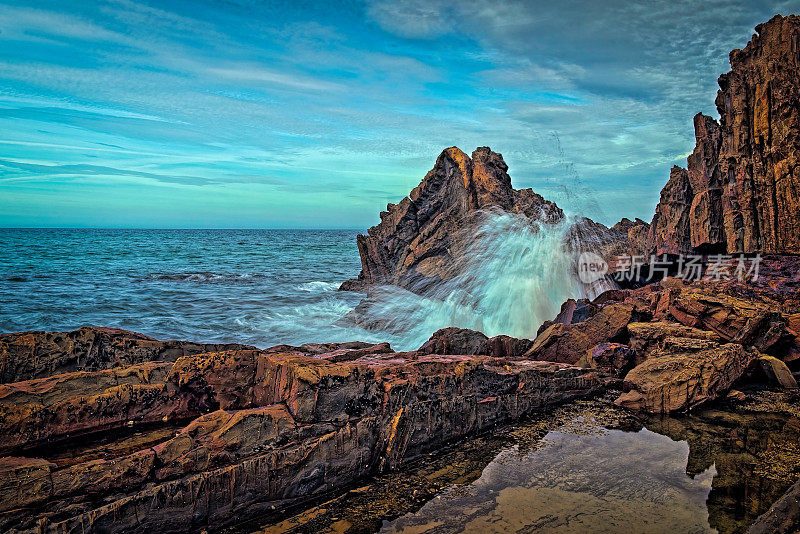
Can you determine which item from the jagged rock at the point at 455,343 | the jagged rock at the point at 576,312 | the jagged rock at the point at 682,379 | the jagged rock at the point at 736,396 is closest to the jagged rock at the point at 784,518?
the jagged rock at the point at 682,379

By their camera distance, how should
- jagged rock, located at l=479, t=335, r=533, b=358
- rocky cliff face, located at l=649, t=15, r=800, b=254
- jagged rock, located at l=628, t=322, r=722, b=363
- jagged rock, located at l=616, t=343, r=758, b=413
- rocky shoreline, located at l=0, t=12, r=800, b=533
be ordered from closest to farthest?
rocky shoreline, located at l=0, t=12, r=800, b=533 → jagged rock, located at l=616, t=343, r=758, b=413 → jagged rock, located at l=628, t=322, r=722, b=363 → jagged rock, located at l=479, t=335, r=533, b=358 → rocky cliff face, located at l=649, t=15, r=800, b=254

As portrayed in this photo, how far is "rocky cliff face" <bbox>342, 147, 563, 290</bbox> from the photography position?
16.5 metres

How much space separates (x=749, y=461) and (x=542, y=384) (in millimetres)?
2448

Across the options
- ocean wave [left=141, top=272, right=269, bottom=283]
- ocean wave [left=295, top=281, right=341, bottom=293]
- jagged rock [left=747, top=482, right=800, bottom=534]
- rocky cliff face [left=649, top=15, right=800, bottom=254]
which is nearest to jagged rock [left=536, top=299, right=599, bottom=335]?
rocky cliff face [left=649, top=15, right=800, bottom=254]

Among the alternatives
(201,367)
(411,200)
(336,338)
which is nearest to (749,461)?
(201,367)

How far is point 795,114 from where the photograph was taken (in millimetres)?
12297

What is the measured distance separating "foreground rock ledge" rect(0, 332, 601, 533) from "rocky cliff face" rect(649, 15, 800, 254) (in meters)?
11.7

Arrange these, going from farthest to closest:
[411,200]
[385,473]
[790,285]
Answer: [411,200] < [790,285] < [385,473]

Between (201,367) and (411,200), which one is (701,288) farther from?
(411,200)

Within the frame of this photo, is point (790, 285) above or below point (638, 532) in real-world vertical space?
above

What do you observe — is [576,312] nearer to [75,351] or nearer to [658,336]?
[658,336]

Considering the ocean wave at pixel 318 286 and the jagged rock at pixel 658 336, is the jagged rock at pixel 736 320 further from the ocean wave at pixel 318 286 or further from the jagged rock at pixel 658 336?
the ocean wave at pixel 318 286

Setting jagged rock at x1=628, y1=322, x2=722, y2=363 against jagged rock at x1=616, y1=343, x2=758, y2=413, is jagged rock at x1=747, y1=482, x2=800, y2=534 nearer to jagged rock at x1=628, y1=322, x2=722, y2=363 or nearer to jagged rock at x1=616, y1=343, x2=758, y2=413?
jagged rock at x1=616, y1=343, x2=758, y2=413

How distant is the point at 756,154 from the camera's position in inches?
516
